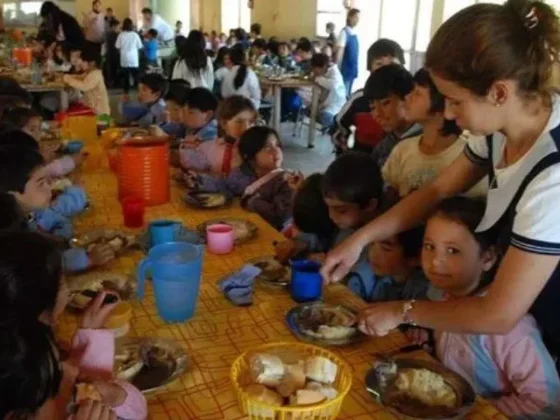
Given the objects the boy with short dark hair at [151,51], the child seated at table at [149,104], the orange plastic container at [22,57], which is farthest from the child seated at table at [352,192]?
the boy with short dark hair at [151,51]

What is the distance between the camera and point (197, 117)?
3.28 meters

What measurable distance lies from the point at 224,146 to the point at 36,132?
0.91m

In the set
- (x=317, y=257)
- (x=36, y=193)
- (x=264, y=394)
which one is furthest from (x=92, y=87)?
(x=264, y=394)

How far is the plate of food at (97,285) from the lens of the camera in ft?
4.69

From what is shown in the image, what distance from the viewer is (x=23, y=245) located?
1041mm

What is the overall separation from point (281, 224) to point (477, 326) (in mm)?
1344

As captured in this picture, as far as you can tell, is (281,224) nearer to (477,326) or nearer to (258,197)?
(258,197)

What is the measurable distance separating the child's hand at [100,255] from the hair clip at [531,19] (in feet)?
3.78

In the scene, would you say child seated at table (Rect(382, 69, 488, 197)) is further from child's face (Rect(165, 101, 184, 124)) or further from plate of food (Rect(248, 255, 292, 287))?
child's face (Rect(165, 101, 184, 124))

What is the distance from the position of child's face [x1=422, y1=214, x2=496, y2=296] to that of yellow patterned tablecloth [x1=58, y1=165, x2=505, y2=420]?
19 centimetres

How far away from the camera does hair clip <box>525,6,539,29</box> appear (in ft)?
3.64

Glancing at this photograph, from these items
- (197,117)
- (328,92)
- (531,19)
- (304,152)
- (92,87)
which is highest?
(531,19)

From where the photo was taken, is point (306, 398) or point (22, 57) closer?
point (306, 398)

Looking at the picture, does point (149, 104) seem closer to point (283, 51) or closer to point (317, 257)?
point (317, 257)
